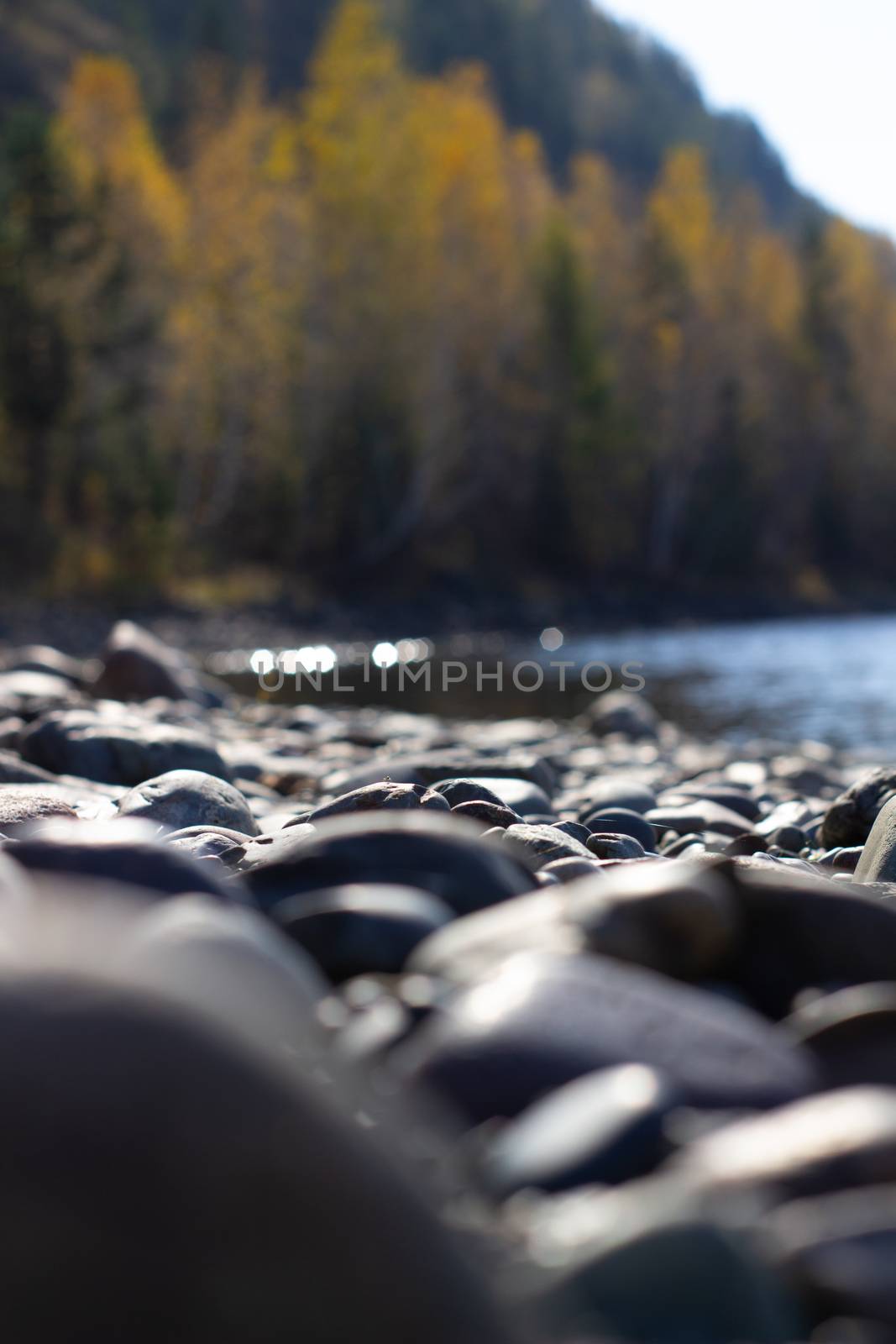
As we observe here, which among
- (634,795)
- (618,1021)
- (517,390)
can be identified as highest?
(517,390)

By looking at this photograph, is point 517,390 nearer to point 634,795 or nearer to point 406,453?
point 406,453

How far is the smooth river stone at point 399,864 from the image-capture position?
6.66 ft

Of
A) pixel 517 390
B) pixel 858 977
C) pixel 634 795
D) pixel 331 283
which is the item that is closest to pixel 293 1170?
pixel 858 977

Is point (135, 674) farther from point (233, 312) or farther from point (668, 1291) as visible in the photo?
point (233, 312)

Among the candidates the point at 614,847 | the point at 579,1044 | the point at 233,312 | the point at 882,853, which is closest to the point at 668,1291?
the point at 579,1044

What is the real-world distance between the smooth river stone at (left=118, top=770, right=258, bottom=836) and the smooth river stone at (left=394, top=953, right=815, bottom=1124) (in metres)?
1.90

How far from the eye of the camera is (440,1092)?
1.42 m

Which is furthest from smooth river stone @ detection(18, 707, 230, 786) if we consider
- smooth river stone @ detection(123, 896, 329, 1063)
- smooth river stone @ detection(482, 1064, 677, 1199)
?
smooth river stone @ detection(482, 1064, 677, 1199)

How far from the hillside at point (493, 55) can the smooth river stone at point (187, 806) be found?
4014cm

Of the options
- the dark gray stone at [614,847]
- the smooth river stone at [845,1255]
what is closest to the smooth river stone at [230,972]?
the smooth river stone at [845,1255]

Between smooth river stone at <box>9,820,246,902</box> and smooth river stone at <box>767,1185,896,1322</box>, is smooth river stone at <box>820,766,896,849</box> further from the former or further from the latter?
smooth river stone at <box>767,1185,896,1322</box>

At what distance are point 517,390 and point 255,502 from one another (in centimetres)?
700

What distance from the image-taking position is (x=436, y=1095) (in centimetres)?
142

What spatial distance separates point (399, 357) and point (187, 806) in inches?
829
